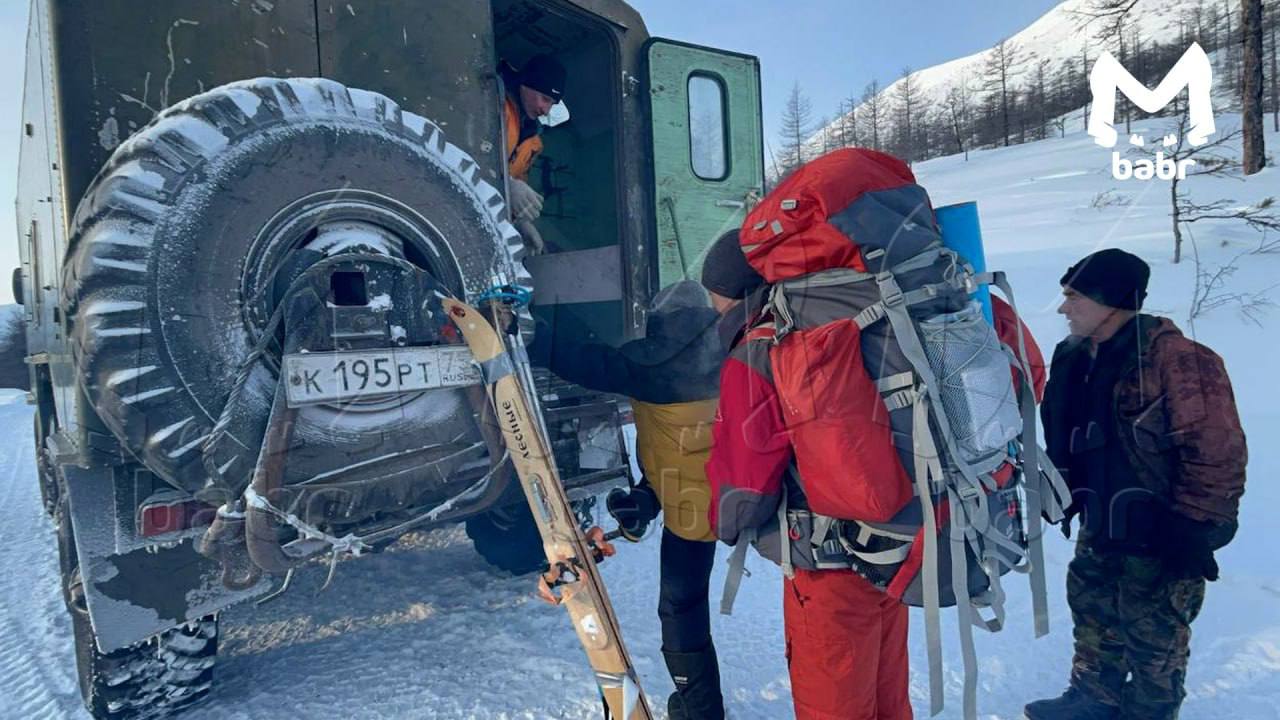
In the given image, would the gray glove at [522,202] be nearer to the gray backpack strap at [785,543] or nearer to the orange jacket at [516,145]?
the orange jacket at [516,145]

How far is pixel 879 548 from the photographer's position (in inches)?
64.3

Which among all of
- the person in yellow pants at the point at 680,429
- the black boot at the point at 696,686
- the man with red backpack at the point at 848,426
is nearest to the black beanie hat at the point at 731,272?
the man with red backpack at the point at 848,426

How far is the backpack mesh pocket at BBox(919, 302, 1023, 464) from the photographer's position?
5.13 ft

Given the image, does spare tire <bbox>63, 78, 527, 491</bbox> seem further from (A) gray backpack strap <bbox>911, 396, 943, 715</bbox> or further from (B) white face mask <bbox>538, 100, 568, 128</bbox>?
(B) white face mask <bbox>538, 100, 568, 128</bbox>

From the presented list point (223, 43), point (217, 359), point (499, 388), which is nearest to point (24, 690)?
point (217, 359)

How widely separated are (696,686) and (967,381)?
1.50 m

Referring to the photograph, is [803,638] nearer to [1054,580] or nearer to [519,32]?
[1054,580]

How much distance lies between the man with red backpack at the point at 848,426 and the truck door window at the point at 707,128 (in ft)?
9.30

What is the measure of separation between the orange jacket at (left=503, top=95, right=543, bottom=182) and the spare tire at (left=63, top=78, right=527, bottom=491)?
1.73 meters

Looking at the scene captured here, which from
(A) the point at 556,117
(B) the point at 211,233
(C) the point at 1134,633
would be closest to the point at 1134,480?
(C) the point at 1134,633

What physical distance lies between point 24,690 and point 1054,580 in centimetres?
485

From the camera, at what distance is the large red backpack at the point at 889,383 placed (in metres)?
1.54

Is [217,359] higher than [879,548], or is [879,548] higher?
[217,359]

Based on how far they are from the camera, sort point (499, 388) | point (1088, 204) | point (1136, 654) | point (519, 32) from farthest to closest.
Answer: point (1088, 204) → point (519, 32) → point (1136, 654) → point (499, 388)
